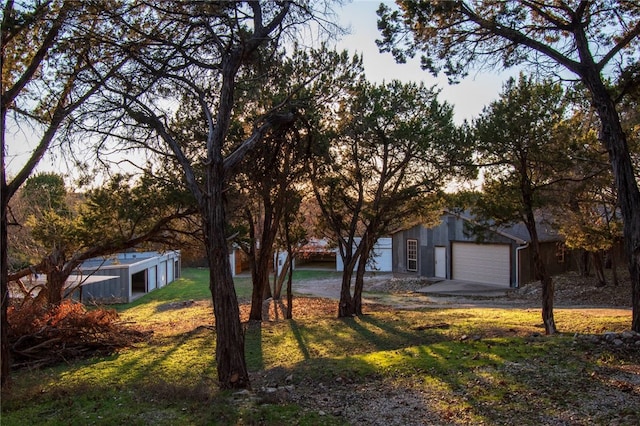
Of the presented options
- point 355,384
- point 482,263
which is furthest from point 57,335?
point 482,263

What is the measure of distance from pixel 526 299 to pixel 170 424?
21190 millimetres

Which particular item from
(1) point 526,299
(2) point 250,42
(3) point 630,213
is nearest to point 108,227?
(2) point 250,42

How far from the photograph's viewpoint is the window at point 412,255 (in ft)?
Answer: 111

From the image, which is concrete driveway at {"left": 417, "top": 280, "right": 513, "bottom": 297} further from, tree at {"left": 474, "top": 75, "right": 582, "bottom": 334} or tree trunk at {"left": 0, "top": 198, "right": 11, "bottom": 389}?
tree trunk at {"left": 0, "top": 198, "right": 11, "bottom": 389}

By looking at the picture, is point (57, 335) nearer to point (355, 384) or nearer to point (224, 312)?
point (224, 312)

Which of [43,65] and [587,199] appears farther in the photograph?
[587,199]

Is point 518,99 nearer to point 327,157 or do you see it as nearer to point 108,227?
point 327,157

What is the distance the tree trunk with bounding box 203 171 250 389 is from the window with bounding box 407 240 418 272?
2807cm

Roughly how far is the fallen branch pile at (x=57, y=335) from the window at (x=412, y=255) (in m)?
24.9

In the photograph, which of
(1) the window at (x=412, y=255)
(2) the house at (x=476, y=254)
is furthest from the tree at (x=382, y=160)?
(1) the window at (x=412, y=255)

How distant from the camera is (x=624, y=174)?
8.80m

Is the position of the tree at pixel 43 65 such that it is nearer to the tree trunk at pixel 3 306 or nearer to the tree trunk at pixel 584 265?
the tree trunk at pixel 3 306

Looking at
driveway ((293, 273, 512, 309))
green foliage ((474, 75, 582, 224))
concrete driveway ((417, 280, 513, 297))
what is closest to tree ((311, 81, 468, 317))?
green foliage ((474, 75, 582, 224))

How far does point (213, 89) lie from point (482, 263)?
902 inches
